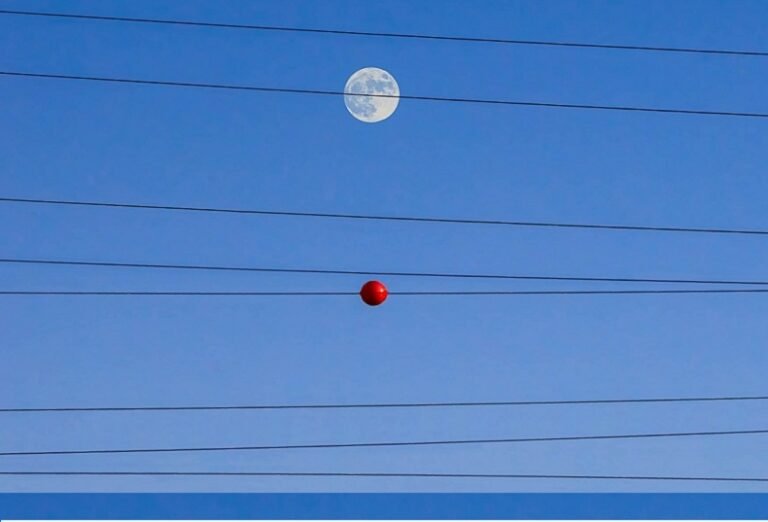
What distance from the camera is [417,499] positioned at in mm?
17031

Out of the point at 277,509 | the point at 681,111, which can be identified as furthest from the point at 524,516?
the point at 681,111

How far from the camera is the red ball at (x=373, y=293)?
46.6 ft

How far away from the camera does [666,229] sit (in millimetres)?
14484

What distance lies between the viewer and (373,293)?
1425 centimetres

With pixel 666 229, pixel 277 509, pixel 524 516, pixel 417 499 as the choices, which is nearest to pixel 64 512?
pixel 277 509

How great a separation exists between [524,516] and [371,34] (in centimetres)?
589

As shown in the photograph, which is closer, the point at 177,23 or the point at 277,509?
the point at 177,23

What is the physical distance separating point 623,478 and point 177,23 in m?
7.48

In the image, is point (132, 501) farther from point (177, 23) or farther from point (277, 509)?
point (177, 23)

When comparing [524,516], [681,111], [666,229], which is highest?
[681,111]

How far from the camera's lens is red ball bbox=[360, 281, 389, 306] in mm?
14203

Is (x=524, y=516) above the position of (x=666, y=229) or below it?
below

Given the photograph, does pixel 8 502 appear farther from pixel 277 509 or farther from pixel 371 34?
pixel 371 34

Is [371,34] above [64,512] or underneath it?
above
